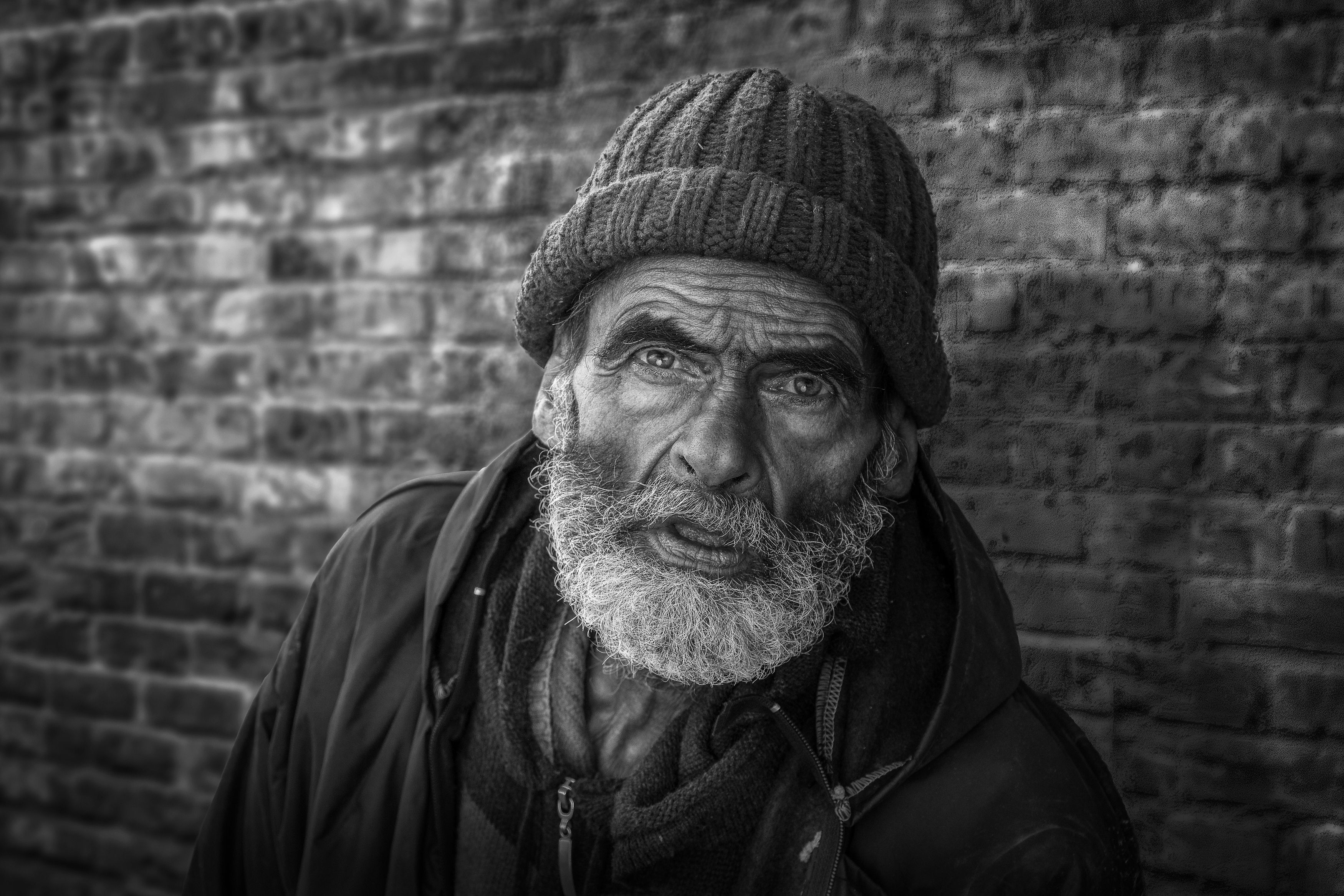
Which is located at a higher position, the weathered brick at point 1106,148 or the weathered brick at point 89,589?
the weathered brick at point 1106,148

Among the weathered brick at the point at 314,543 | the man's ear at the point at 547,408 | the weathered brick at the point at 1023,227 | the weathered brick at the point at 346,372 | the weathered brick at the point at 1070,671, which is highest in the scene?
the weathered brick at the point at 1023,227

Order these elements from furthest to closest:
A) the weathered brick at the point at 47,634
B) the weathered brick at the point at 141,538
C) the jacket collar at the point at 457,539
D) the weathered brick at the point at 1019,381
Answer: the weathered brick at the point at 47,634 → the weathered brick at the point at 141,538 → the weathered brick at the point at 1019,381 → the jacket collar at the point at 457,539

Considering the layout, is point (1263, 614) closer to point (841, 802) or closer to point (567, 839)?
point (841, 802)

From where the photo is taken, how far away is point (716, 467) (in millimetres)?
1761

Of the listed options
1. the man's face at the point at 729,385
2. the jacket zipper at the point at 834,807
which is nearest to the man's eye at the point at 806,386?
the man's face at the point at 729,385

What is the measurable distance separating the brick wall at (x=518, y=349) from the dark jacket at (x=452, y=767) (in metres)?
0.48

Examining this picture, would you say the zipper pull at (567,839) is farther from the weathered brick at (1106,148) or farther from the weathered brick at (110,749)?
the weathered brick at (110,749)

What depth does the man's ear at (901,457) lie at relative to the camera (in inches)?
80.1

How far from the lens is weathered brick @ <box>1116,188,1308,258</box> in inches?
84.4

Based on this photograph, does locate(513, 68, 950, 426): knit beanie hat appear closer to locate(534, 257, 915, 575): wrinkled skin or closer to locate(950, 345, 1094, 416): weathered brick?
locate(534, 257, 915, 575): wrinkled skin

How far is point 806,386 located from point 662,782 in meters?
0.77

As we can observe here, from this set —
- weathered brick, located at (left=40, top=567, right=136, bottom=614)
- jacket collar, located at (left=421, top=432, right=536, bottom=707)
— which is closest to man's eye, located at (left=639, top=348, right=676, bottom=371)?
jacket collar, located at (left=421, top=432, right=536, bottom=707)

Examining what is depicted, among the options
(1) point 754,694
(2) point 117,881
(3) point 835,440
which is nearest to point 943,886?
(1) point 754,694

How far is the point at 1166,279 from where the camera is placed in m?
2.23
